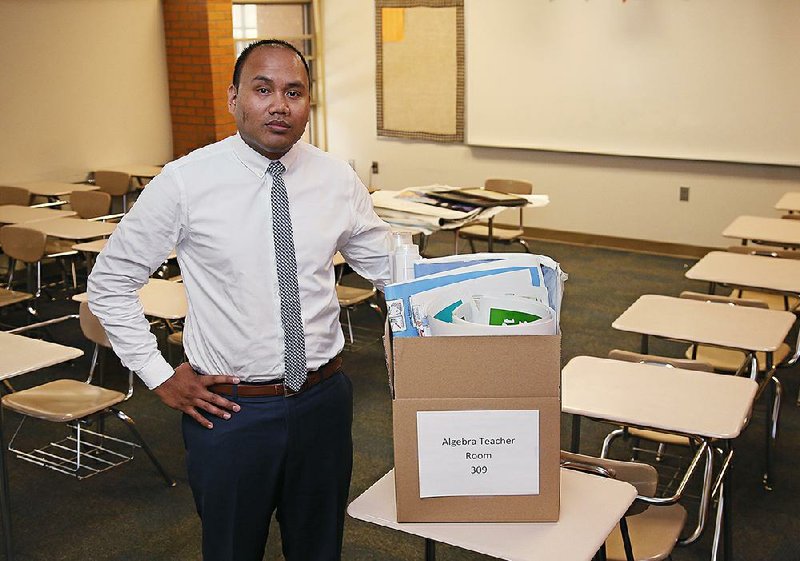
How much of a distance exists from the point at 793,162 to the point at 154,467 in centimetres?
568

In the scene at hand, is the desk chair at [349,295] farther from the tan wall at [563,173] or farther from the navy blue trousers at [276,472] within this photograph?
the tan wall at [563,173]

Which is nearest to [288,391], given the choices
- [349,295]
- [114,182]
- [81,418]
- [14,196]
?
[81,418]

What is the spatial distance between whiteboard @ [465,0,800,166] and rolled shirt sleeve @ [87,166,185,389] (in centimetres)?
661

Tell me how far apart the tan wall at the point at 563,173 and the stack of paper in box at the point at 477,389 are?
259 inches

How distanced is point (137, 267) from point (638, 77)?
6748 millimetres

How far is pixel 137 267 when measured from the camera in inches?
85.3

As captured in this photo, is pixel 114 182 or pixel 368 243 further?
pixel 114 182

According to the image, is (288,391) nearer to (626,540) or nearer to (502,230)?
(626,540)

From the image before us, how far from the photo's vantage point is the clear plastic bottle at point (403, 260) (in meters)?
1.94

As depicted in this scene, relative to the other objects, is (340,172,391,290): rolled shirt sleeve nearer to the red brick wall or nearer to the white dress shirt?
the white dress shirt

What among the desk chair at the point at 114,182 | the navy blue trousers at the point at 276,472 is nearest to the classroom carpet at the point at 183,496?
the navy blue trousers at the point at 276,472

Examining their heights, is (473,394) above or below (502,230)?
above

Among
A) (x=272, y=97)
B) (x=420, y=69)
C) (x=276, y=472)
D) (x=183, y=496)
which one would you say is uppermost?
(x=420, y=69)

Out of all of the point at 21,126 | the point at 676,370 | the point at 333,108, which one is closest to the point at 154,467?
the point at 676,370
